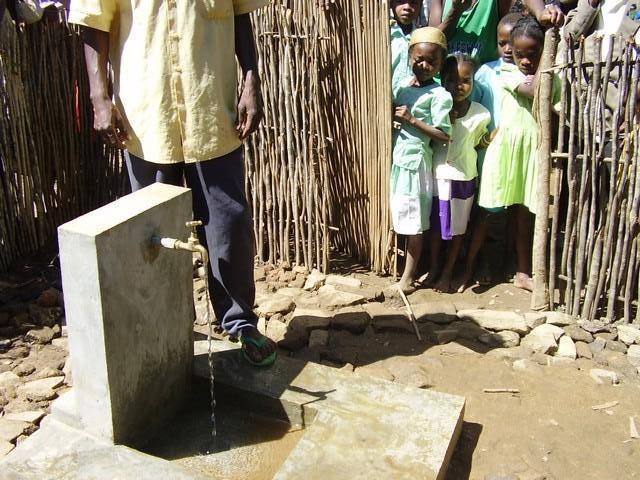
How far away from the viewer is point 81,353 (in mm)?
2416

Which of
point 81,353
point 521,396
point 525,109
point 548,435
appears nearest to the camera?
point 81,353

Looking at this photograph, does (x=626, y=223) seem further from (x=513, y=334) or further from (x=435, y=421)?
(x=435, y=421)

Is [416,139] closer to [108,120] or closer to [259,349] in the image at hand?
[259,349]

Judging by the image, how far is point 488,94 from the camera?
14.2ft

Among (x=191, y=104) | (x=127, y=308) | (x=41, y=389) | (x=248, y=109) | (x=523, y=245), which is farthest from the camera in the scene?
(x=523, y=245)

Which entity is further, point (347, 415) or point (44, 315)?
point (44, 315)

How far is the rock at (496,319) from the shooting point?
380 cm

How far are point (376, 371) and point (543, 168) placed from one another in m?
1.46

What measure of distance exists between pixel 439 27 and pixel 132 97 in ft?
7.57

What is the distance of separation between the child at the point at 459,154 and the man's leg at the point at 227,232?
5.10ft

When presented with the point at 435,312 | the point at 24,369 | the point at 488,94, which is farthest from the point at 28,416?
the point at 488,94

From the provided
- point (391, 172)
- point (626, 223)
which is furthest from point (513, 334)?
point (391, 172)

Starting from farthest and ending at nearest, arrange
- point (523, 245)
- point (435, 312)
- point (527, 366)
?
point (523, 245) → point (435, 312) → point (527, 366)

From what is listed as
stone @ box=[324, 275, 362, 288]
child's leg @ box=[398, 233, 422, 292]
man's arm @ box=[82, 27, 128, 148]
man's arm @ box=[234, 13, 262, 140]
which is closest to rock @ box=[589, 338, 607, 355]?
child's leg @ box=[398, 233, 422, 292]
